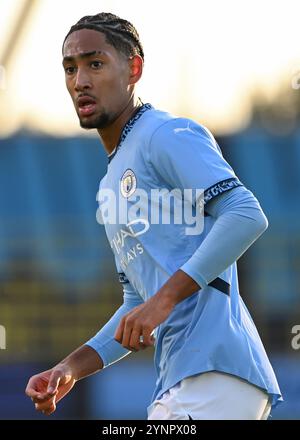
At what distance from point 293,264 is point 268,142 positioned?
1.85m

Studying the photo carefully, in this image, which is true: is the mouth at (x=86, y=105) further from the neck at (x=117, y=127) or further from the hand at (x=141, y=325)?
the hand at (x=141, y=325)

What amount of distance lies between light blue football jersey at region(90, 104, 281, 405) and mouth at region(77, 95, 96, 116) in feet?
0.68

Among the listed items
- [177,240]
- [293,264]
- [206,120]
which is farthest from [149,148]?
[206,120]

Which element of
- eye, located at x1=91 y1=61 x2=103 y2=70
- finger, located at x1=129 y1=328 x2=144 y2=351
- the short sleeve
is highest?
eye, located at x1=91 y1=61 x2=103 y2=70

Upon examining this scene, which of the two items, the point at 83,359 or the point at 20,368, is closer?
the point at 83,359

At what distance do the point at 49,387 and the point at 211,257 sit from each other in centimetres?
87

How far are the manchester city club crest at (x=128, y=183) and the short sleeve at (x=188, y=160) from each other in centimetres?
11

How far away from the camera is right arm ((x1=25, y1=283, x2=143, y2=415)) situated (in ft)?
15.5

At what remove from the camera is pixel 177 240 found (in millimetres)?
4516

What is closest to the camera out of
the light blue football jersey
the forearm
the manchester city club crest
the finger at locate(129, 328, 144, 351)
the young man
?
the finger at locate(129, 328, 144, 351)

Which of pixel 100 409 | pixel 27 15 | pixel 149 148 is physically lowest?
pixel 100 409

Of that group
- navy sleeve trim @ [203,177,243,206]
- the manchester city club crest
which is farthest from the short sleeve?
the manchester city club crest

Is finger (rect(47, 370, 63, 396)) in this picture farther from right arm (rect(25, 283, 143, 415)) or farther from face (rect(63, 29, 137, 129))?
face (rect(63, 29, 137, 129))
